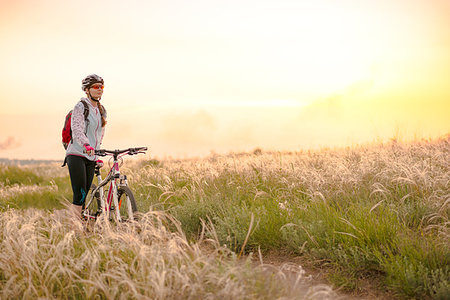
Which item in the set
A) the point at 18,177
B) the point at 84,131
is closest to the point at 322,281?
the point at 84,131

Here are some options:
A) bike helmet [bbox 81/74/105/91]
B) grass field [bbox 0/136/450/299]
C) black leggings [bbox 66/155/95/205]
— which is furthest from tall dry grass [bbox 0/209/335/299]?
bike helmet [bbox 81/74/105/91]

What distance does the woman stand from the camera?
21.5 ft

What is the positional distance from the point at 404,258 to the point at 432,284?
0.39 meters

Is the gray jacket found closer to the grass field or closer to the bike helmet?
the bike helmet

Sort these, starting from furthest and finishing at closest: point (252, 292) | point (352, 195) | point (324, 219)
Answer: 1. point (352, 195)
2. point (324, 219)
3. point (252, 292)

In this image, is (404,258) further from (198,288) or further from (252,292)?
(198,288)

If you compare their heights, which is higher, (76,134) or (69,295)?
(76,134)

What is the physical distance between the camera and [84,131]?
6.70 metres

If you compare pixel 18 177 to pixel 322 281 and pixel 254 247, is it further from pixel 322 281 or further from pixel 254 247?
pixel 322 281

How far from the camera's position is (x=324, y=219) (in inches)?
217

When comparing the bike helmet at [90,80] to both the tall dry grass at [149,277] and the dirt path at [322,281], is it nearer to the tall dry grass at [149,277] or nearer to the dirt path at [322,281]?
the tall dry grass at [149,277]

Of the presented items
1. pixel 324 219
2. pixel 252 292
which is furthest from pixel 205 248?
pixel 252 292

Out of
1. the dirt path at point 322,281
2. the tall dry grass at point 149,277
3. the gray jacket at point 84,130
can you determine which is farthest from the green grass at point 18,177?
the dirt path at point 322,281

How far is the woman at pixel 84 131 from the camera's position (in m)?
6.54
